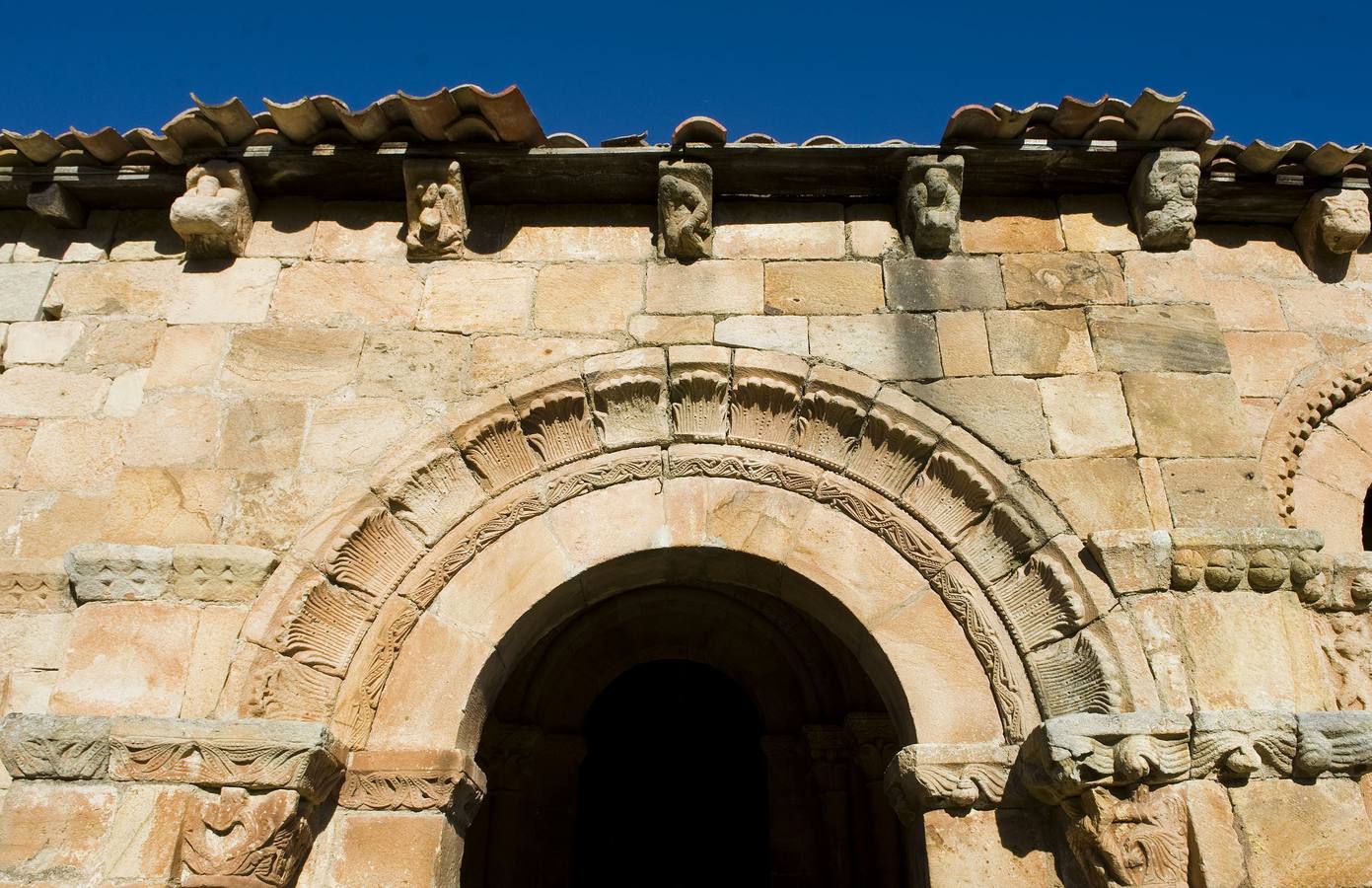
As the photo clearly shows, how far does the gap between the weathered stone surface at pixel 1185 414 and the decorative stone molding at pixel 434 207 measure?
3.09 metres

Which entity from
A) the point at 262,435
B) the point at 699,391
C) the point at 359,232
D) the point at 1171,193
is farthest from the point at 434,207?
the point at 1171,193

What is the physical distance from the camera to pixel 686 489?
3.99 m

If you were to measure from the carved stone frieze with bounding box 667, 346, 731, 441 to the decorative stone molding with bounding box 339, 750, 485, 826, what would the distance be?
1.63 meters

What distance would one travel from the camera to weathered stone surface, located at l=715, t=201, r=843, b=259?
4.43 m

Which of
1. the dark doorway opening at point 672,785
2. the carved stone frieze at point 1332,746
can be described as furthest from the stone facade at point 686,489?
the dark doorway opening at point 672,785

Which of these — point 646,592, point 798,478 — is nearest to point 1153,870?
point 798,478

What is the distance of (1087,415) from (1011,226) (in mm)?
1079

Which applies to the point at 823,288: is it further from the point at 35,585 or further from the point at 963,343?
the point at 35,585

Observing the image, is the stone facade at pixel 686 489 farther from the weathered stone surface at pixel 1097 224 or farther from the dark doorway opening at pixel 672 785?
the dark doorway opening at pixel 672 785

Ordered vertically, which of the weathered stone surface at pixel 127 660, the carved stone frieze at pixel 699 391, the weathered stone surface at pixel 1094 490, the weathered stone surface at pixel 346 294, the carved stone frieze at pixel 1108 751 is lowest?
the carved stone frieze at pixel 1108 751

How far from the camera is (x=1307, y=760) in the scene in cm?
320

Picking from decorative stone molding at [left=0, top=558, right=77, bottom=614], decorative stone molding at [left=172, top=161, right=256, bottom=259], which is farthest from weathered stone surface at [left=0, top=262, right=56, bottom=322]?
decorative stone molding at [left=0, top=558, right=77, bottom=614]

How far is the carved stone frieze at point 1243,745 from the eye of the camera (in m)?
3.21

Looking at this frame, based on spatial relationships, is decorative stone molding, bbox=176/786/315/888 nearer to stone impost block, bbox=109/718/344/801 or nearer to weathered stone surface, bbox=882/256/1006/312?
stone impost block, bbox=109/718/344/801
